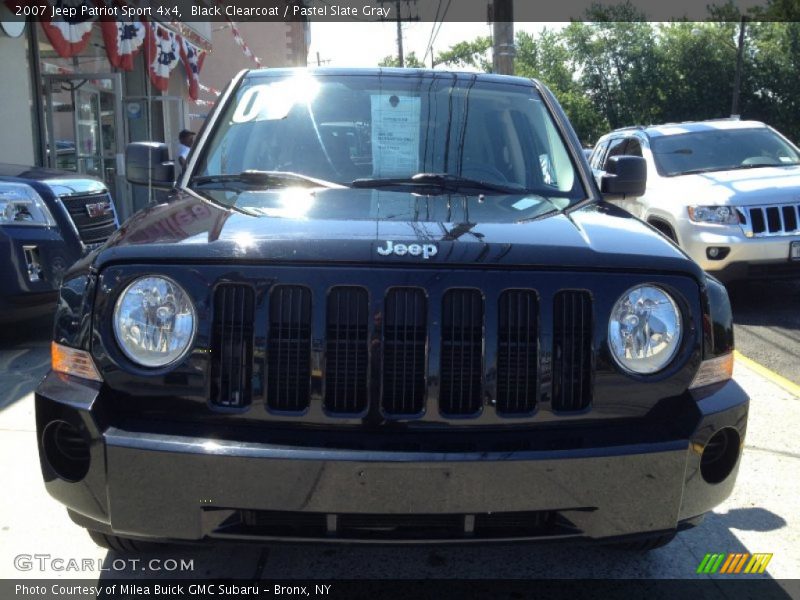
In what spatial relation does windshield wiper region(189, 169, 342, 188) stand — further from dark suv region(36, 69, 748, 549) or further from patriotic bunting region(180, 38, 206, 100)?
patriotic bunting region(180, 38, 206, 100)

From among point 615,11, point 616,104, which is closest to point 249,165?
point 616,104

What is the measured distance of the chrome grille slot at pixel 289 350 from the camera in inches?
96.3

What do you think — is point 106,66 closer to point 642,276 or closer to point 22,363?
point 22,363

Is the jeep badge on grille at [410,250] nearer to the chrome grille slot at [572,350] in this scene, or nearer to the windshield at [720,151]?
the chrome grille slot at [572,350]

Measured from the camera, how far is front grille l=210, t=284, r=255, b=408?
2449 mm

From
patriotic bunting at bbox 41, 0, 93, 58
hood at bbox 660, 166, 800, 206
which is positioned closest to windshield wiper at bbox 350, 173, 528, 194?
hood at bbox 660, 166, 800, 206

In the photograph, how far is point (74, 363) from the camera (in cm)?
255

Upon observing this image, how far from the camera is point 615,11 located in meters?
64.6

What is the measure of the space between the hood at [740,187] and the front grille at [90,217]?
5151 millimetres

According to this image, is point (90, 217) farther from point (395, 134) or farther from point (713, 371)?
point (713, 371)

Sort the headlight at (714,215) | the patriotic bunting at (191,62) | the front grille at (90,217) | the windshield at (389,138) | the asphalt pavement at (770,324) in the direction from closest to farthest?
the windshield at (389,138) → the front grille at (90,217) → the asphalt pavement at (770,324) → the headlight at (714,215) → the patriotic bunting at (191,62)

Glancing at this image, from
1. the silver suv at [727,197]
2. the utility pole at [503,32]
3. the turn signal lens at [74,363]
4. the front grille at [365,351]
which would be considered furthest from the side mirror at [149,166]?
the utility pole at [503,32]

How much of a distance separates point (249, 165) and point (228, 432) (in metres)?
1.59

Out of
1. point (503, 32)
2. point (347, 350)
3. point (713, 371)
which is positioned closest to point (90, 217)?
point (347, 350)
